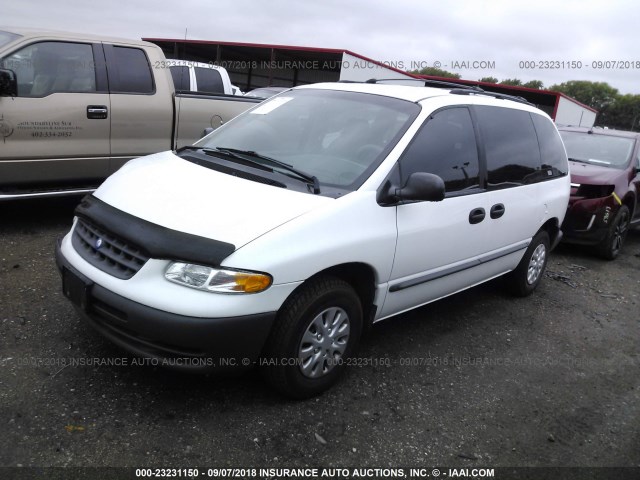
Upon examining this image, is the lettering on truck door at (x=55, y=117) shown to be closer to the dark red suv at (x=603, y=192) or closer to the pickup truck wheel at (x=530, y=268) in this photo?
the pickup truck wheel at (x=530, y=268)

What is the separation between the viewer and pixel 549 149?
495 cm

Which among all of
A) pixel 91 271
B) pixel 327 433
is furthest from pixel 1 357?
pixel 327 433

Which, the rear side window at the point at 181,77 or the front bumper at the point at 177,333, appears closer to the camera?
the front bumper at the point at 177,333

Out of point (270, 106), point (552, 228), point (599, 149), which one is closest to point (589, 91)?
point (599, 149)

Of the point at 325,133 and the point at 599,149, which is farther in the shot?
the point at 599,149

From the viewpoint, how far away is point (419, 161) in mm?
3357

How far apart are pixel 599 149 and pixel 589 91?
115372 millimetres

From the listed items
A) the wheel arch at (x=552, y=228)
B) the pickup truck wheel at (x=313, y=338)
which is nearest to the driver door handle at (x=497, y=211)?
the wheel arch at (x=552, y=228)

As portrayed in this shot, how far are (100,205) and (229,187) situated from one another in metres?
0.74

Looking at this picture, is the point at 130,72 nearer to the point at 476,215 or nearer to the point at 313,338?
the point at 476,215

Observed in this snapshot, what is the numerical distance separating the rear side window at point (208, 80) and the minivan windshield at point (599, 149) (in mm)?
5632

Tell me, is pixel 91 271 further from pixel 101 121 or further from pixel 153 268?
pixel 101 121

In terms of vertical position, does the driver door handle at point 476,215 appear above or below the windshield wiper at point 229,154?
below

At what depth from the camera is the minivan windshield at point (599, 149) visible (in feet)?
23.9
